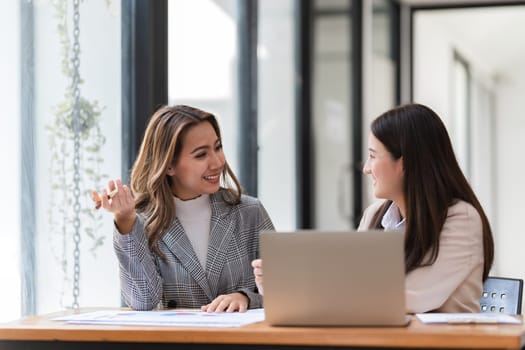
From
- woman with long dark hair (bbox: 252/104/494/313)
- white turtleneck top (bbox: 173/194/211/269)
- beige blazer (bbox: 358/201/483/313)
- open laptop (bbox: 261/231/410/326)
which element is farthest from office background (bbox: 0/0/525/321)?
beige blazer (bbox: 358/201/483/313)

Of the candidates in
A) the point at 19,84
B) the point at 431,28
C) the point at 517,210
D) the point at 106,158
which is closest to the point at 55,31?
the point at 19,84

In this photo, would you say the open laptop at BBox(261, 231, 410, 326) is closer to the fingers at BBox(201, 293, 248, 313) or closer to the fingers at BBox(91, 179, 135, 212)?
the fingers at BBox(201, 293, 248, 313)

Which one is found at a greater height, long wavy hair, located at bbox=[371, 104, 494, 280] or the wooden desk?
long wavy hair, located at bbox=[371, 104, 494, 280]

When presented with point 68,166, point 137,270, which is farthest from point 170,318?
point 68,166

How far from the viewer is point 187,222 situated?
2768mm

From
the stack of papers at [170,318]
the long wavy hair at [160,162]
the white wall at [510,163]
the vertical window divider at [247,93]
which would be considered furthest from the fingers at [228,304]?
the white wall at [510,163]

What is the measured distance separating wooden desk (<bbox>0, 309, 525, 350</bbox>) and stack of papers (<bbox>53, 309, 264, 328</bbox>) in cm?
7

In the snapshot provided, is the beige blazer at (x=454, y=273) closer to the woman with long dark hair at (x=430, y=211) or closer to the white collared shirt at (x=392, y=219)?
the woman with long dark hair at (x=430, y=211)

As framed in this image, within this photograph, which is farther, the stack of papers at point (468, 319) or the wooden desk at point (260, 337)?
the stack of papers at point (468, 319)

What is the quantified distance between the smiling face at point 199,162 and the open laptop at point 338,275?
767 mm

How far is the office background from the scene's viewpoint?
270cm

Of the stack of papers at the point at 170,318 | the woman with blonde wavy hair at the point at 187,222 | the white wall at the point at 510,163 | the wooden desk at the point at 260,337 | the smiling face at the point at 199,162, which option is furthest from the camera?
the white wall at the point at 510,163

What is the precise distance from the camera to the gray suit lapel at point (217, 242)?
2.71 metres

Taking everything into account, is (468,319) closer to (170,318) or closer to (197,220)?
(170,318)
